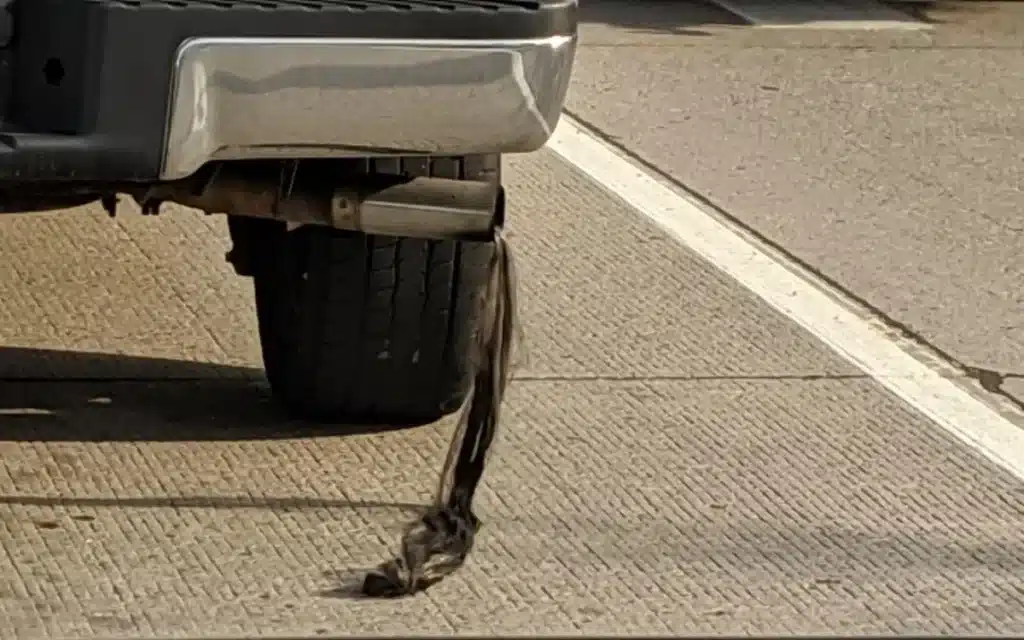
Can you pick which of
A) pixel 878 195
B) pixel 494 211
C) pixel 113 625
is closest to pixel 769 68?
pixel 878 195

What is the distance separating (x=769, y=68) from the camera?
9.47 metres

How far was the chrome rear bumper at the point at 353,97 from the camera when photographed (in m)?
3.51

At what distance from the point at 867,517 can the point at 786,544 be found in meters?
0.25

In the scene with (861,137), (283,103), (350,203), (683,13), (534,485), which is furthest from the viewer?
(683,13)

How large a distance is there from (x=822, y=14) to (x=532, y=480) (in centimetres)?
689

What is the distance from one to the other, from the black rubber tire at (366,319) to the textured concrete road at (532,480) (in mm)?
103

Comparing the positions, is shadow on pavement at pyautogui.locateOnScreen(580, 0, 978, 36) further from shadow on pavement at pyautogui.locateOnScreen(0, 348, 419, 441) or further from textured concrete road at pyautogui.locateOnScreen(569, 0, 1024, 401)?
shadow on pavement at pyautogui.locateOnScreen(0, 348, 419, 441)

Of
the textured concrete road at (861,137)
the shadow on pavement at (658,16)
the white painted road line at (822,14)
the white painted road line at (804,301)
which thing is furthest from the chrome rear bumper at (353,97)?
the white painted road line at (822,14)

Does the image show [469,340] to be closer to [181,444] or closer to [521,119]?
[181,444]

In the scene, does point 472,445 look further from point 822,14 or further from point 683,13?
point 822,14

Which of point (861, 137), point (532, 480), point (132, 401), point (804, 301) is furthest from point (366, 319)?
point (861, 137)

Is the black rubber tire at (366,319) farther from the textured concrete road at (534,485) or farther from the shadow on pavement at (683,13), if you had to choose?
the shadow on pavement at (683,13)

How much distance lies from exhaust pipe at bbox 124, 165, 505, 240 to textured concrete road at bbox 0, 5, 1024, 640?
0.60 metres

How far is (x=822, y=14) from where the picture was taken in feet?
36.1
